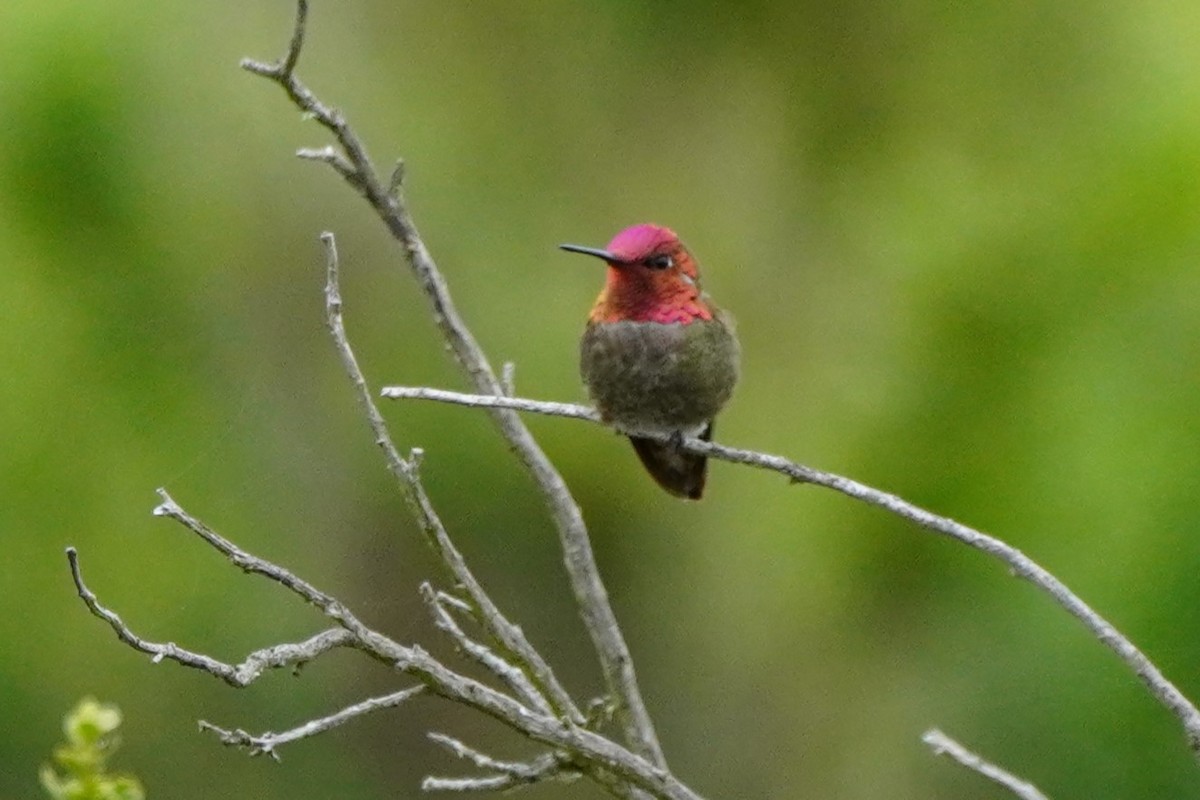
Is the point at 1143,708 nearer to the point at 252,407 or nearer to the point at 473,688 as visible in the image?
the point at 252,407

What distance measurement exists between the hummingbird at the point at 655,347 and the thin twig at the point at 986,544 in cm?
72

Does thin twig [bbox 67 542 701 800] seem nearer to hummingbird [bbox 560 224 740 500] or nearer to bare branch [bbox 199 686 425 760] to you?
bare branch [bbox 199 686 425 760]

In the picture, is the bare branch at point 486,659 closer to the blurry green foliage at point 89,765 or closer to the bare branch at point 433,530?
the bare branch at point 433,530

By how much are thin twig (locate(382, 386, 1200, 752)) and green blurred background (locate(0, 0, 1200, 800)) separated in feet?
10.3

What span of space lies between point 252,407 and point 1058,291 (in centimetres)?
268

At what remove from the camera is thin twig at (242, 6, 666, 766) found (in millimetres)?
2008

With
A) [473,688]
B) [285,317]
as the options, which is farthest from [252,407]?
[473,688]

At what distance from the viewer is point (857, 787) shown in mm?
5758

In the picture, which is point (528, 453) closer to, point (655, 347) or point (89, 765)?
point (655, 347)

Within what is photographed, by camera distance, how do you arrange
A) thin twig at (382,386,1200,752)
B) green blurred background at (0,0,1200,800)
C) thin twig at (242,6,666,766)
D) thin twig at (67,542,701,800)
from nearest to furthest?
thin twig at (382,386,1200,752), thin twig at (67,542,701,800), thin twig at (242,6,666,766), green blurred background at (0,0,1200,800)

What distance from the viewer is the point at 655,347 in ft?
9.30

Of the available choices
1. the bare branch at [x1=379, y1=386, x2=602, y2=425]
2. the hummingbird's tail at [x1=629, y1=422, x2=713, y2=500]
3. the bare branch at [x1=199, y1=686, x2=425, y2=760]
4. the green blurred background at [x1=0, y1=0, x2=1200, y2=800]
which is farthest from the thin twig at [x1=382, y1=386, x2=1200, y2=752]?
the green blurred background at [x1=0, y1=0, x2=1200, y2=800]

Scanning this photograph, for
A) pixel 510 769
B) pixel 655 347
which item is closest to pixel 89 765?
pixel 510 769

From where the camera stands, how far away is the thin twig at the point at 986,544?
1312mm
